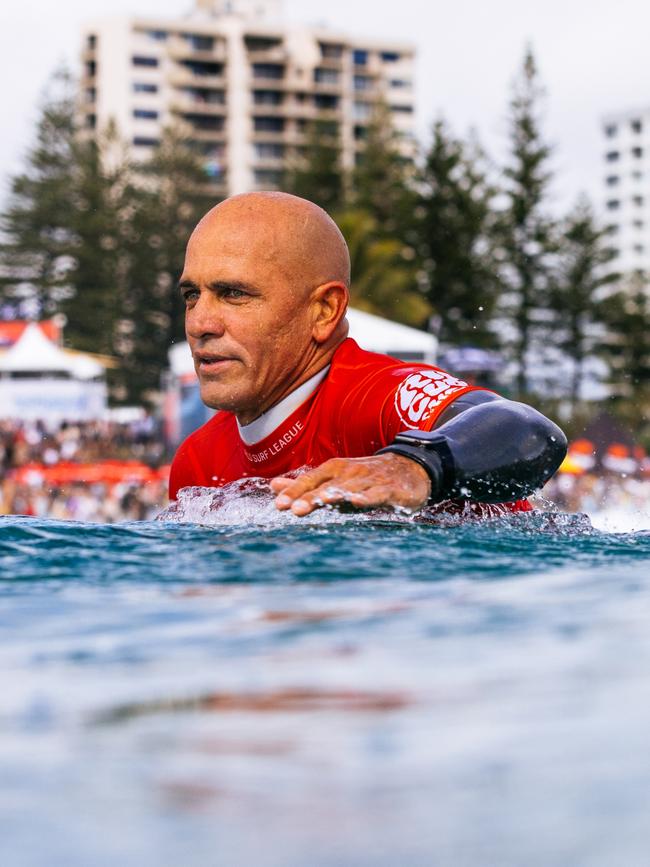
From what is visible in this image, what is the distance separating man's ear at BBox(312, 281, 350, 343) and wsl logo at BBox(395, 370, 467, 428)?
400 mm

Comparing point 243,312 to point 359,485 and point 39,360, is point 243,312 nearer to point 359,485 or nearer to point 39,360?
point 359,485

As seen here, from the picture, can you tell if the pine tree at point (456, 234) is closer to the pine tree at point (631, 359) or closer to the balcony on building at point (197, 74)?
the pine tree at point (631, 359)

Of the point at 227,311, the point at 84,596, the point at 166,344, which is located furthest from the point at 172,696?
the point at 166,344

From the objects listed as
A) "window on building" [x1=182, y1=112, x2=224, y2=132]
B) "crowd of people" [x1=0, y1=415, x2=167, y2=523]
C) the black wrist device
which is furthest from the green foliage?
"window on building" [x1=182, y1=112, x2=224, y2=132]

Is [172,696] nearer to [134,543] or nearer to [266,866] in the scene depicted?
[266,866]

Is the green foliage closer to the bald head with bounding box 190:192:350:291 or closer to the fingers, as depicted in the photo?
the bald head with bounding box 190:192:350:291

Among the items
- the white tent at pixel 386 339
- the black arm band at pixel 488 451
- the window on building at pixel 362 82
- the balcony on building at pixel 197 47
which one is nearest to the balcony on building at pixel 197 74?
the balcony on building at pixel 197 47

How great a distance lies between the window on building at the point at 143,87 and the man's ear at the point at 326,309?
81136 mm

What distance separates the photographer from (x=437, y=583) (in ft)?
→ 5.63

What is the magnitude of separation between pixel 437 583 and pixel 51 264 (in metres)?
44.3

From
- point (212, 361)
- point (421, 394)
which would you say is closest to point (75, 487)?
point (212, 361)

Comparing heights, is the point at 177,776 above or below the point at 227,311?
below

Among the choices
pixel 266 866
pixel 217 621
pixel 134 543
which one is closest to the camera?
pixel 266 866

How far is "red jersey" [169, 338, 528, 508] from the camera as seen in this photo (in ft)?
9.90
